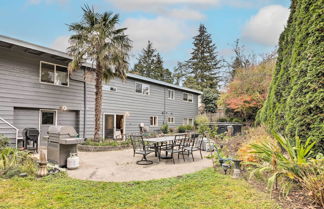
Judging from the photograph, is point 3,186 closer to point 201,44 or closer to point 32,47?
point 32,47

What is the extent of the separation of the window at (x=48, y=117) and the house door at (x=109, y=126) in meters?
3.32

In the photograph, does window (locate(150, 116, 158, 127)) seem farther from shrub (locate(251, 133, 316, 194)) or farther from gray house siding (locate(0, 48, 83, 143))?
shrub (locate(251, 133, 316, 194))

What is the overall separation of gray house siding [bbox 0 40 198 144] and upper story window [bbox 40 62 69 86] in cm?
20

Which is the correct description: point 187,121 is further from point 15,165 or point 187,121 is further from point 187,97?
point 15,165

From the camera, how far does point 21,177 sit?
4.69m

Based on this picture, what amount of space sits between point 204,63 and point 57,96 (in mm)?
28803

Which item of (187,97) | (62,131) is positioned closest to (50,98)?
(62,131)

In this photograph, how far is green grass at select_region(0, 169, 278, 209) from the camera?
3.39m

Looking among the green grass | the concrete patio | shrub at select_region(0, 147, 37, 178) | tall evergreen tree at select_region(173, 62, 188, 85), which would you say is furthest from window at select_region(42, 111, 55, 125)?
tall evergreen tree at select_region(173, 62, 188, 85)

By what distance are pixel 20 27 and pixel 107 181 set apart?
1261 cm

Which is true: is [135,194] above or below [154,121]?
below

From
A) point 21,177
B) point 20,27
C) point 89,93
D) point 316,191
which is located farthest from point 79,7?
point 316,191

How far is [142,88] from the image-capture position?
15547mm

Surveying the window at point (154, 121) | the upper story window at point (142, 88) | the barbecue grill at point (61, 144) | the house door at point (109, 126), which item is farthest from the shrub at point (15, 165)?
the window at point (154, 121)
